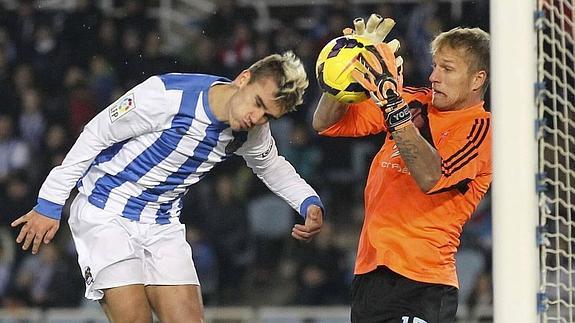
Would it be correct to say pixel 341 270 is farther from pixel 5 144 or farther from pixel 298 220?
pixel 5 144

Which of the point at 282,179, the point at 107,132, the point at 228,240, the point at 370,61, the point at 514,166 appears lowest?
the point at 228,240

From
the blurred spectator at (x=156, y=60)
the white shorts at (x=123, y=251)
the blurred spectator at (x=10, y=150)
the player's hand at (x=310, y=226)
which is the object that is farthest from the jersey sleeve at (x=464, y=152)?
the blurred spectator at (x=10, y=150)

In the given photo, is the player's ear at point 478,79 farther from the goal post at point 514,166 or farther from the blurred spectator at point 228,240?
the blurred spectator at point 228,240

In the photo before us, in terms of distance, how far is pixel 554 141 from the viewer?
3.58m

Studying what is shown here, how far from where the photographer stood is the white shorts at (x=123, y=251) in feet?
14.3

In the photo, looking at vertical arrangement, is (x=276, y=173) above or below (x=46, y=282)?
above

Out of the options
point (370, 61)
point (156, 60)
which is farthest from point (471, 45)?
point (156, 60)

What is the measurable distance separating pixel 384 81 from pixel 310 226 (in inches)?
40.8

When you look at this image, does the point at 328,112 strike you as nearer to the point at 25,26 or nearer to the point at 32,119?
the point at 32,119

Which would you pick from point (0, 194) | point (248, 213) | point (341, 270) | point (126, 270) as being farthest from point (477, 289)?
point (126, 270)

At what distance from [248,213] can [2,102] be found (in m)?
2.59

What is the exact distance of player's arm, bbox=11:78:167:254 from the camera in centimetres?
422

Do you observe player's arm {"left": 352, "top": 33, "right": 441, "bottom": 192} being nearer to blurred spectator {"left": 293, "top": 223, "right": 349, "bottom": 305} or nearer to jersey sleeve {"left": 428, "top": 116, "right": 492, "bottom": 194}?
jersey sleeve {"left": 428, "top": 116, "right": 492, "bottom": 194}

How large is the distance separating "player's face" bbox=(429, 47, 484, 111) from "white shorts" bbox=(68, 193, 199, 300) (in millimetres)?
1265
